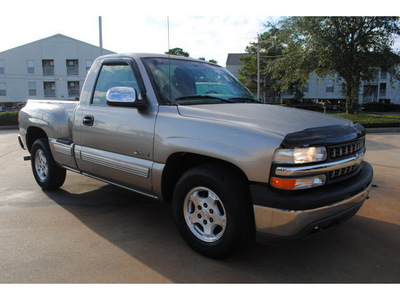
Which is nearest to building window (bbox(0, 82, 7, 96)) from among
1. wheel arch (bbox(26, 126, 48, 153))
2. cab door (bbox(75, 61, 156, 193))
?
wheel arch (bbox(26, 126, 48, 153))

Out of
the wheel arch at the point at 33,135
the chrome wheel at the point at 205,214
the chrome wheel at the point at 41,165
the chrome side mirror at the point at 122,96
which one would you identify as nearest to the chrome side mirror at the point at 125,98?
the chrome side mirror at the point at 122,96

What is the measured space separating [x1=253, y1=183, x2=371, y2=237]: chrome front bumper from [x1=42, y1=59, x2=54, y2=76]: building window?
44.6m

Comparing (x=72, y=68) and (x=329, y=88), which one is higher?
(x=72, y=68)

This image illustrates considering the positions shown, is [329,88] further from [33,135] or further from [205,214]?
[205,214]

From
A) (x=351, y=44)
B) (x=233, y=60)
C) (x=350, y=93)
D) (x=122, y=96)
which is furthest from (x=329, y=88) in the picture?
(x=122, y=96)

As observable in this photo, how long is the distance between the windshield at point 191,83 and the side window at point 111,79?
0.27 meters

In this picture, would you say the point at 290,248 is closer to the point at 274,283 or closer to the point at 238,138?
the point at 274,283

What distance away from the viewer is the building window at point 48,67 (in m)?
41.0

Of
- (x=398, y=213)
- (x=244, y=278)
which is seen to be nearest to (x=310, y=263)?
(x=244, y=278)

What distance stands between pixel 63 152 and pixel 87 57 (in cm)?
4089

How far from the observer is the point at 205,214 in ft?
9.10

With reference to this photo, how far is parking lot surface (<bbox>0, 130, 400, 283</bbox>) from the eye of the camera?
2582mm

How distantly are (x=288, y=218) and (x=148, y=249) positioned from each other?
4.82 ft

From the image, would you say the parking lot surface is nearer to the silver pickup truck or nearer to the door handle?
the silver pickup truck
